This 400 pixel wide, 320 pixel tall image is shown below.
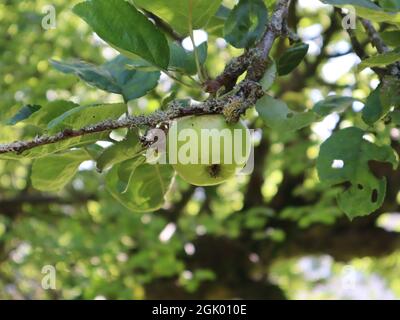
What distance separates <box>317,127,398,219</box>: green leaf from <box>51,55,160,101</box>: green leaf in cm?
35

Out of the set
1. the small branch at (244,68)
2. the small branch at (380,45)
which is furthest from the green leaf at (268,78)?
the small branch at (380,45)

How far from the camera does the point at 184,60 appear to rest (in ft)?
3.61

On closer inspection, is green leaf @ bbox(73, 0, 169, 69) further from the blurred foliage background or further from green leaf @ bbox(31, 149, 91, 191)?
the blurred foliage background

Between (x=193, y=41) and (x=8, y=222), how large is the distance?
2.63 meters

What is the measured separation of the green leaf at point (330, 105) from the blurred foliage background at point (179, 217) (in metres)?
1.37

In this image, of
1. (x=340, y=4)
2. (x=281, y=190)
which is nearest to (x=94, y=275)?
(x=281, y=190)

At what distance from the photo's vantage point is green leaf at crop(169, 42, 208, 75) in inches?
42.9

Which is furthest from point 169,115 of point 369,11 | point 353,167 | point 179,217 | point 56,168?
point 179,217

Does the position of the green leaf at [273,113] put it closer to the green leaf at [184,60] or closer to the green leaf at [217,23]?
the green leaf at [184,60]

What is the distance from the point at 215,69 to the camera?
3838mm

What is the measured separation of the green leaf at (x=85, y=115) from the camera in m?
0.91

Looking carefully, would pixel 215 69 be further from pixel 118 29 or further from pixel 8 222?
pixel 118 29

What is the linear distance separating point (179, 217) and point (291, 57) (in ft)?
8.03

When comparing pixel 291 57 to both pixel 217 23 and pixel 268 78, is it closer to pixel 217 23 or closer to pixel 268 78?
pixel 268 78
